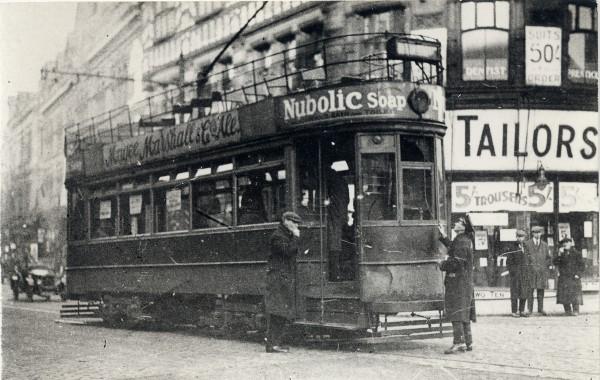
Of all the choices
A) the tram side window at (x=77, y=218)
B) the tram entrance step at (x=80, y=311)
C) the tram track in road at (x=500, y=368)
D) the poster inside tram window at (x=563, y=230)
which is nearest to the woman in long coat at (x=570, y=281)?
the poster inside tram window at (x=563, y=230)

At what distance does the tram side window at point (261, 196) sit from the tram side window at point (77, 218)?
5.70 m

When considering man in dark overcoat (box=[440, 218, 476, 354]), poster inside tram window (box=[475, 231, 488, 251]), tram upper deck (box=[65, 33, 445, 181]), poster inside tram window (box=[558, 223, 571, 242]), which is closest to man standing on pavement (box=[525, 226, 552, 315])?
poster inside tram window (box=[475, 231, 488, 251])

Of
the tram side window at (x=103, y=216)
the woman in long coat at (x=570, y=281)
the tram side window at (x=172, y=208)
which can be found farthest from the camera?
the woman in long coat at (x=570, y=281)

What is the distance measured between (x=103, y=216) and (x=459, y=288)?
824 centimetres

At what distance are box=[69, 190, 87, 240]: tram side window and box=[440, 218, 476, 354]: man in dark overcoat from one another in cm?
879

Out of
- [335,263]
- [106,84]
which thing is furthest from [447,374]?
[106,84]

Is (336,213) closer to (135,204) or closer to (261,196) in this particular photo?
(261,196)

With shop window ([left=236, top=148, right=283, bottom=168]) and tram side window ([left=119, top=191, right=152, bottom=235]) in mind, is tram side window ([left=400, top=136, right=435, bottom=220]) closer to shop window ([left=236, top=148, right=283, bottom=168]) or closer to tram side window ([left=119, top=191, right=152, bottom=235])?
shop window ([left=236, top=148, right=283, bottom=168])

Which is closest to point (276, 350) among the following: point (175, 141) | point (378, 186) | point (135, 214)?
point (378, 186)

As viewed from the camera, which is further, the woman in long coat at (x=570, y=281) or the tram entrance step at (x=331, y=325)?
the woman in long coat at (x=570, y=281)

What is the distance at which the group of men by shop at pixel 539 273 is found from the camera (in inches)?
662

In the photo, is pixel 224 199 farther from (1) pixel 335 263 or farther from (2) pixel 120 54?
(2) pixel 120 54

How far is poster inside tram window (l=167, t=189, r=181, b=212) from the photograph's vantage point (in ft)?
46.1

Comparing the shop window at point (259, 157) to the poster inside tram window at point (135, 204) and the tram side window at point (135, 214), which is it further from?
the poster inside tram window at point (135, 204)
